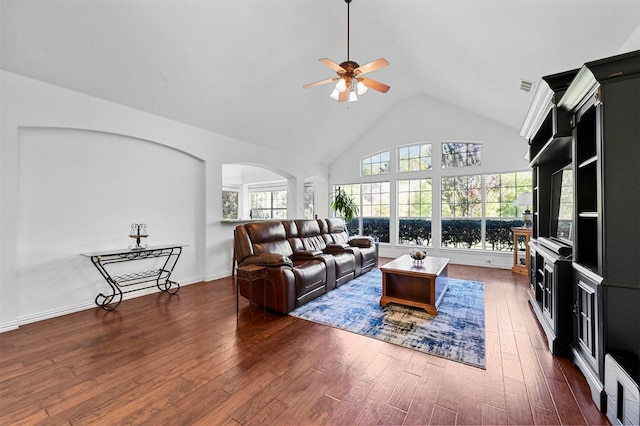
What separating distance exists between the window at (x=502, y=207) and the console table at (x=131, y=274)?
6188mm

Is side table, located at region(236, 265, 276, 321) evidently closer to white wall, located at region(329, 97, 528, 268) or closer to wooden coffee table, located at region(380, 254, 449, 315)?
wooden coffee table, located at region(380, 254, 449, 315)

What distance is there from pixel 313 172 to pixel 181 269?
166 inches

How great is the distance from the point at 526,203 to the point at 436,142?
7.78 ft

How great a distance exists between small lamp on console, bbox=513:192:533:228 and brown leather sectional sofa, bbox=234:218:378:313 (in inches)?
109

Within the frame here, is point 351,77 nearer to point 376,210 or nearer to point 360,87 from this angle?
point 360,87

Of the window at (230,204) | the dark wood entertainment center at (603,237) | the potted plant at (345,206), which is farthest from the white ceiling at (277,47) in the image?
the window at (230,204)

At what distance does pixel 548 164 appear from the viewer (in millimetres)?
3162

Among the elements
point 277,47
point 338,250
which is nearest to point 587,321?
point 338,250

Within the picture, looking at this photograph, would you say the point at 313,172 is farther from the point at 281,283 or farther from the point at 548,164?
the point at 548,164

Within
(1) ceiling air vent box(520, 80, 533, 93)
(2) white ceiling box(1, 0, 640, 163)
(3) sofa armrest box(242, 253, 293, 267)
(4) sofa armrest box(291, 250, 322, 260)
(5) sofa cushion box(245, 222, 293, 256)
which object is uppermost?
(2) white ceiling box(1, 0, 640, 163)

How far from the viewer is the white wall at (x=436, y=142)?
18.4 ft

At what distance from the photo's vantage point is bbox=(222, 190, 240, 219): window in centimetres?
974

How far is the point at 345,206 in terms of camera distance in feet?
24.4

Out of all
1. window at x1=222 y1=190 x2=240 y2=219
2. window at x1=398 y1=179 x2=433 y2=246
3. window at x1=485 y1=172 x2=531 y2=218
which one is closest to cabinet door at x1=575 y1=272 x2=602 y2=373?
window at x1=485 y1=172 x2=531 y2=218
